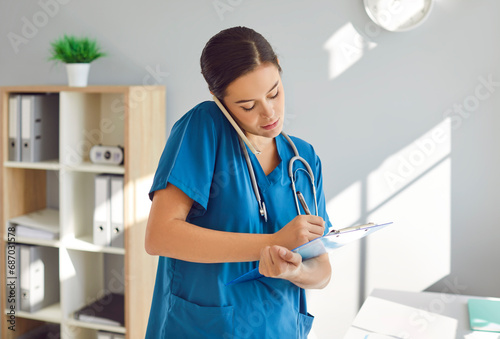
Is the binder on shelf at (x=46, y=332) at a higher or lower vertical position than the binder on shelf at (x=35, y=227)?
lower

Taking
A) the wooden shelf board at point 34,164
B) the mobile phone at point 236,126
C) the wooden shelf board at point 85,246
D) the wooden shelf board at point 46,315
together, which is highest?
the mobile phone at point 236,126

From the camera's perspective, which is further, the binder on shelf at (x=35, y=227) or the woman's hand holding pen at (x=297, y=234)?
the binder on shelf at (x=35, y=227)

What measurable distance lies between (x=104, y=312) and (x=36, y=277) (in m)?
0.41

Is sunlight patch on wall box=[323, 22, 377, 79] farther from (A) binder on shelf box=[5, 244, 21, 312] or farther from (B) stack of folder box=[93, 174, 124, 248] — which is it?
(A) binder on shelf box=[5, 244, 21, 312]

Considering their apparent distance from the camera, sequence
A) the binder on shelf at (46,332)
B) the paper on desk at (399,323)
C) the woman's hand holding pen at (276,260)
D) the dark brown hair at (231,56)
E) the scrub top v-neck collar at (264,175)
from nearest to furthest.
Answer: the woman's hand holding pen at (276,260) < the dark brown hair at (231,56) < the scrub top v-neck collar at (264,175) < the paper on desk at (399,323) < the binder on shelf at (46,332)

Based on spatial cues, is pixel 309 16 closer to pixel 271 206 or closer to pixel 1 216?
pixel 271 206

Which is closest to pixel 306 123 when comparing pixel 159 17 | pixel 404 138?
pixel 404 138

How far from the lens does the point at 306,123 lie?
2.55m

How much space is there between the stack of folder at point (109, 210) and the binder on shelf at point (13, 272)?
497 mm

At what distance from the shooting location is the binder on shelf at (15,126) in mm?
2701

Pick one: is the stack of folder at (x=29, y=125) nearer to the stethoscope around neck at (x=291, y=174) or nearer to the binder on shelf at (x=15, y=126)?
the binder on shelf at (x=15, y=126)

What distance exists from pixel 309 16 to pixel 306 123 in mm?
487

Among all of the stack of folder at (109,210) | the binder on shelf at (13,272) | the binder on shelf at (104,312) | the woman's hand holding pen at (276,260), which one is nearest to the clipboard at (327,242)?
the woman's hand holding pen at (276,260)

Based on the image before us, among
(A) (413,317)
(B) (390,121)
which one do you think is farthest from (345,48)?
(A) (413,317)
